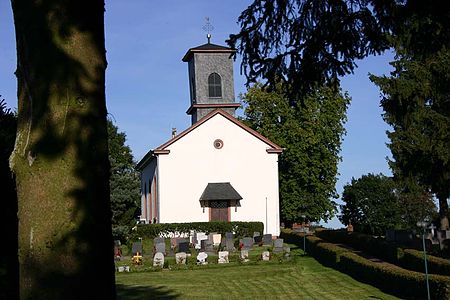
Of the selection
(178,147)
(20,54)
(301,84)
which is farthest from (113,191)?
(20,54)

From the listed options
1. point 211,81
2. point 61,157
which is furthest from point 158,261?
point 61,157

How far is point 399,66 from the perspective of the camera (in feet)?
135

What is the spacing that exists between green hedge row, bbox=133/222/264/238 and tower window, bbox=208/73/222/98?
10355 millimetres

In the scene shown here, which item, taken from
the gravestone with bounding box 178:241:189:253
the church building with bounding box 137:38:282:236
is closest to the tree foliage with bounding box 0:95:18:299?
the gravestone with bounding box 178:241:189:253

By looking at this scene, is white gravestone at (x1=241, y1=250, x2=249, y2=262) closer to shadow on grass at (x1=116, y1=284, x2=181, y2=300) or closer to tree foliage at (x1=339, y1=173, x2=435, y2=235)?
shadow on grass at (x1=116, y1=284, x2=181, y2=300)

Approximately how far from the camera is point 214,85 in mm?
49781

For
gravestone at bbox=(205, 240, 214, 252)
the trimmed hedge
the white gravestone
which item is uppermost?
gravestone at bbox=(205, 240, 214, 252)

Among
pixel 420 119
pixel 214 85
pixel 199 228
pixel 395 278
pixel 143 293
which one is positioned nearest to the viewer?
pixel 395 278

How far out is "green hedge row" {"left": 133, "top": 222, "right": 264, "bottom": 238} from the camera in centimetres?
4359

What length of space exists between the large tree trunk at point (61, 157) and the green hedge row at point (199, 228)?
3992 centimetres

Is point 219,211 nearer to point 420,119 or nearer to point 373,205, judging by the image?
point 420,119

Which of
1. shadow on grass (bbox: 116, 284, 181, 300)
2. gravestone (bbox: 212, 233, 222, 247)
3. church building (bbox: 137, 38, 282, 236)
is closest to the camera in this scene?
shadow on grass (bbox: 116, 284, 181, 300)

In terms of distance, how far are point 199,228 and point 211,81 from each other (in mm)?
11533

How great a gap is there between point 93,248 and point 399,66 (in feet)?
130
